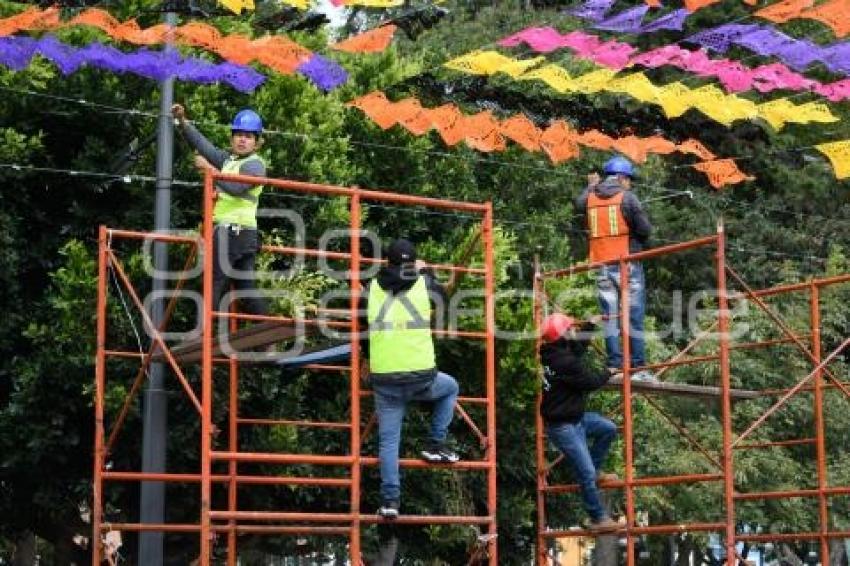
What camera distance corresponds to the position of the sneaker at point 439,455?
10.7 m

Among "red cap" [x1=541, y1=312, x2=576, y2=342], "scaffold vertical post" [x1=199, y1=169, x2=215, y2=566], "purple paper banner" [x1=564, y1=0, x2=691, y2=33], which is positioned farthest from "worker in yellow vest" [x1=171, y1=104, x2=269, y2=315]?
"purple paper banner" [x1=564, y1=0, x2=691, y2=33]

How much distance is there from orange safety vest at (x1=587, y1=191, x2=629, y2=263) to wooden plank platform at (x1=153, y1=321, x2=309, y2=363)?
332cm

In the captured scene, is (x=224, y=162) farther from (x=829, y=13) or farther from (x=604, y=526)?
(x=829, y=13)

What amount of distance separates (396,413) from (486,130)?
15.2 feet

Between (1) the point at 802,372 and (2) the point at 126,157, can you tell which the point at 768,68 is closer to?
(2) the point at 126,157

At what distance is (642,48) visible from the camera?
2767 centimetres

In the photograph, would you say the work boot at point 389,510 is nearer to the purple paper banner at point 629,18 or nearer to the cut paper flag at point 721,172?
the purple paper banner at point 629,18

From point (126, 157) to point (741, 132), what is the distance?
16.9 metres

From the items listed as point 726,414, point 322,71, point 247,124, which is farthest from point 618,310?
point 247,124

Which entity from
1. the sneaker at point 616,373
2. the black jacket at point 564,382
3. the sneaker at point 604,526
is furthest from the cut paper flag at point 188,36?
the sneaker at point 604,526

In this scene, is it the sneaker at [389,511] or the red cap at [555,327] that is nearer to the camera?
the sneaker at [389,511]

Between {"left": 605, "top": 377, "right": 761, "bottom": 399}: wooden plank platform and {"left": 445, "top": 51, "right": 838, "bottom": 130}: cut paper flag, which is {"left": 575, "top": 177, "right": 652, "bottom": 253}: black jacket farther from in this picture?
{"left": 605, "top": 377, "right": 761, "bottom": 399}: wooden plank platform

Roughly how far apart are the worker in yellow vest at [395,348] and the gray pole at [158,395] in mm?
3194

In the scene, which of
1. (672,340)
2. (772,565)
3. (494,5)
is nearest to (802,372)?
(672,340)
